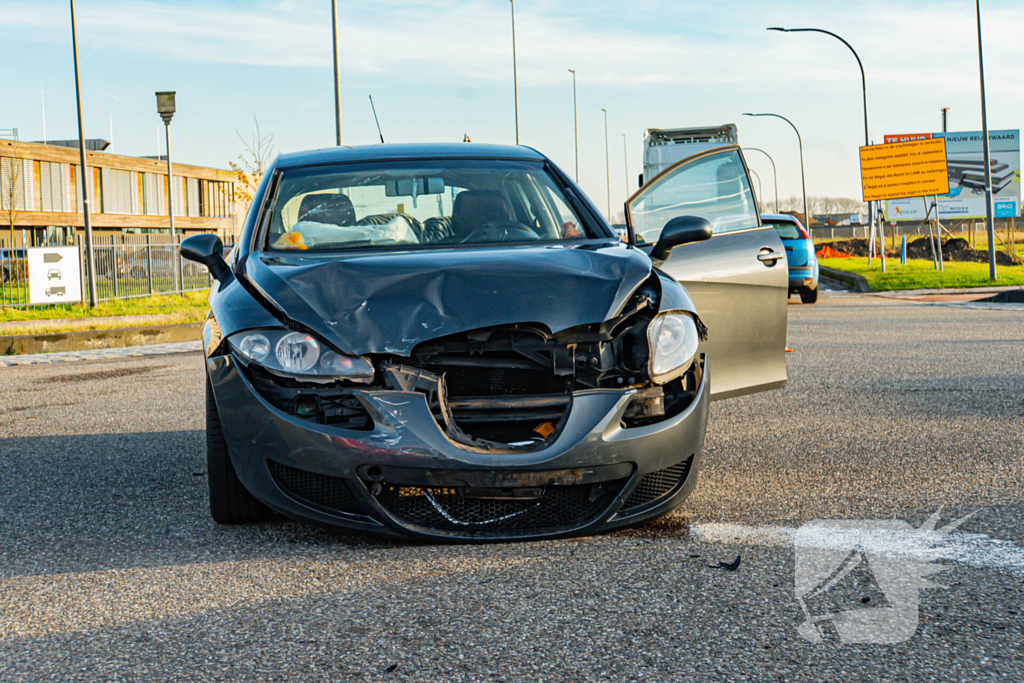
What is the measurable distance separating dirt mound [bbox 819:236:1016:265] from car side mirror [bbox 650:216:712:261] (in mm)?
36439

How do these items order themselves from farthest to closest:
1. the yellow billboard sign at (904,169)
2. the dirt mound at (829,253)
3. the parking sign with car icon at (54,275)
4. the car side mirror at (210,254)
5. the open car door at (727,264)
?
the dirt mound at (829,253)
the yellow billboard sign at (904,169)
the parking sign with car icon at (54,275)
the open car door at (727,264)
the car side mirror at (210,254)

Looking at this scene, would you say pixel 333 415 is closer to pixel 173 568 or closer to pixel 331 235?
pixel 173 568

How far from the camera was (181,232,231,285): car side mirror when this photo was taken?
13.0ft

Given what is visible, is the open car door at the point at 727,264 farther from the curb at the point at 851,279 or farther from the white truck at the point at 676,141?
the curb at the point at 851,279

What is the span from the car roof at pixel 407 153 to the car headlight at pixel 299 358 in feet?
5.53

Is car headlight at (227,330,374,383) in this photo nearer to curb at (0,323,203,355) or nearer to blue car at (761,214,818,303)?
curb at (0,323,203,355)

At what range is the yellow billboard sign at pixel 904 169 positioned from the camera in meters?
31.4

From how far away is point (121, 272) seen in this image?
2328 centimetres

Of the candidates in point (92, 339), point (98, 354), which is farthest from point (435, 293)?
point (92, 339)

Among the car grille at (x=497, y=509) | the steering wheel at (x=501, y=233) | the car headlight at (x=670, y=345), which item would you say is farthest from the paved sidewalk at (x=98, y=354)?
the car headlight at (x=670, y=345)

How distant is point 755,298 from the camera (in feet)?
16.6

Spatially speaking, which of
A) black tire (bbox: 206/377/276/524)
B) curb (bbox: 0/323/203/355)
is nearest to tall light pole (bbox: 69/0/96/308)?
curb (bbox: 0/323/203/355)

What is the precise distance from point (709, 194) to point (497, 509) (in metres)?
2.69

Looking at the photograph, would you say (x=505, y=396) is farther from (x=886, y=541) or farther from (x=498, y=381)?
(x=886, y=541)
